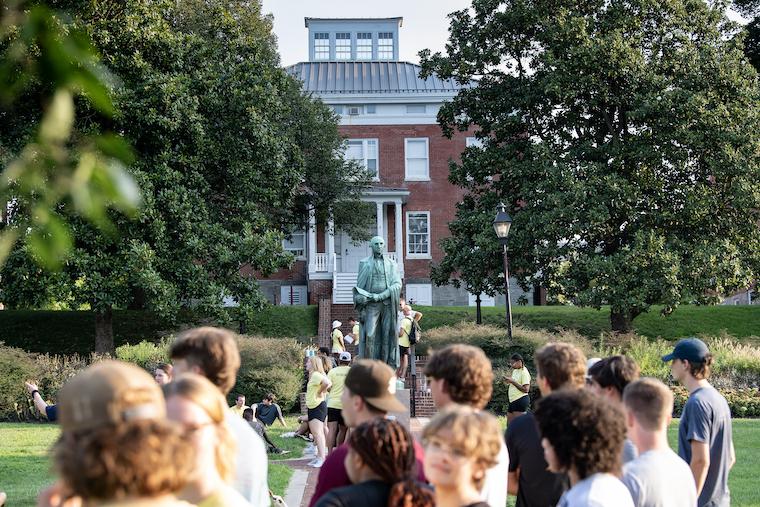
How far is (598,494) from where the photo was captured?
12.6 ft

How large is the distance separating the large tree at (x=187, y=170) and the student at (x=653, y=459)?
20.7 meters

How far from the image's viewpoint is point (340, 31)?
1924 inches

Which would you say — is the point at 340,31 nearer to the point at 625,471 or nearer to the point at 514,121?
the point at 514,121

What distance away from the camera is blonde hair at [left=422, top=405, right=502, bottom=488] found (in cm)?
382

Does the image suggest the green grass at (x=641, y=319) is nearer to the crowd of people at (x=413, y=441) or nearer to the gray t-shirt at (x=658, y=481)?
the crowd of people at (x=413, y=441)

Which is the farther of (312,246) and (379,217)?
(379,217)

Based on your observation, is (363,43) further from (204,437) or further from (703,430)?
(204,437)

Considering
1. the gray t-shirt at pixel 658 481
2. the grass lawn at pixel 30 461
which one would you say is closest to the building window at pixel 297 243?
the grass lawn at pixel 30 461

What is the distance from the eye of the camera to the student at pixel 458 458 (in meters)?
3.81

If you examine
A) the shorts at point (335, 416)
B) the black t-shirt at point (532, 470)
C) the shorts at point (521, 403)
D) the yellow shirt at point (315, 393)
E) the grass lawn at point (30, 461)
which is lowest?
the grass lawn at point (30, 461)

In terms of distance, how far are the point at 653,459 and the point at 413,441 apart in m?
1.28

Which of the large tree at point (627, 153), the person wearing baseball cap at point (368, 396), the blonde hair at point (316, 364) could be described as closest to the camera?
the person wearing baseball cap at point (368, 396)

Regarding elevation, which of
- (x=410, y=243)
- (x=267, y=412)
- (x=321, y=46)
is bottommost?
(x=267, y=412)

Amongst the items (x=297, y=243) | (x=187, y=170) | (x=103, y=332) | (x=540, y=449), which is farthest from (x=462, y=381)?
(x=297, y=243)
